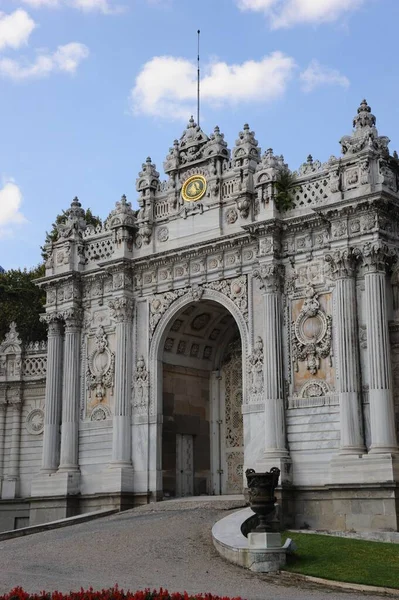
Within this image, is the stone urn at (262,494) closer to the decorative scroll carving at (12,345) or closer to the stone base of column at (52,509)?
the stone base of column at (52,509)

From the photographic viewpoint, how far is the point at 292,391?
87.9 feet

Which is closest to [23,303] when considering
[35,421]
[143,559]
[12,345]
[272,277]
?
[12,345]

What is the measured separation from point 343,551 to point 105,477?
40.8 feet

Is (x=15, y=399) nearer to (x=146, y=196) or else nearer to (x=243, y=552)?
(x=146, y=196)

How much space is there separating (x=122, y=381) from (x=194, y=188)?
7093 millimetres

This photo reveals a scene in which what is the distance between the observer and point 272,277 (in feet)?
90.5

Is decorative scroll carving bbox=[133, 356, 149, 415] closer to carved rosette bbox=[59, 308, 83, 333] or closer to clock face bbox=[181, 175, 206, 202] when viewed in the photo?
carved rosette bbox=[59, 308, 83, 333]

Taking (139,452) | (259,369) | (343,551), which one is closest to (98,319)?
(139,452)

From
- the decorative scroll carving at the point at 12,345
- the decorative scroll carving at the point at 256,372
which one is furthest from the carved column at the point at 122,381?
the decorative scroll carving at the point at 12,345

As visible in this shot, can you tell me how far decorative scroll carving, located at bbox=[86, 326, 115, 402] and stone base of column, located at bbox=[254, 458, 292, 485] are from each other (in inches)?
300

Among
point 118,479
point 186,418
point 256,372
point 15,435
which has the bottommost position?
point 118,479

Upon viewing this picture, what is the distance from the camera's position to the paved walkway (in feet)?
55.6

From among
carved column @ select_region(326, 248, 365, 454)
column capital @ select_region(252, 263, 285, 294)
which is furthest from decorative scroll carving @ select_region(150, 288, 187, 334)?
carved column @ select_region(326, 248, 365, 454)

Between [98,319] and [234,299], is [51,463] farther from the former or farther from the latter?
[234,299]
